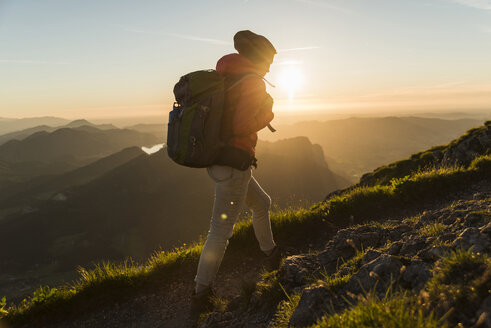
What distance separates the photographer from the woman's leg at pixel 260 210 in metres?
4.39

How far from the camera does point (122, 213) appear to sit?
5325 inches

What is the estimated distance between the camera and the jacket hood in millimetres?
3551

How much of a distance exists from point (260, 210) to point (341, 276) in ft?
5.21

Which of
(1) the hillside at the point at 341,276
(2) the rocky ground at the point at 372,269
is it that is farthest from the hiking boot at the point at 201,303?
(2) the rocky ground at the point at 372,269

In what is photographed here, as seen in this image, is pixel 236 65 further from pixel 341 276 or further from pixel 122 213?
pixel 122 213

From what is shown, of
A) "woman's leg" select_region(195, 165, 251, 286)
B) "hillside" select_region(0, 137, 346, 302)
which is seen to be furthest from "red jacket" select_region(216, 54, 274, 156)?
"hillside" select_region(0, 137, 346, 302)

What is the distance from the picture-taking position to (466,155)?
10570 millimetres

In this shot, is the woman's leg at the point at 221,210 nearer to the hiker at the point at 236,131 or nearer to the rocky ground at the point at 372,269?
the hiker at the point at 236,131

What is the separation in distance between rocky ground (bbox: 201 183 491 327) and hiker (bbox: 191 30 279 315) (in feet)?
2.46

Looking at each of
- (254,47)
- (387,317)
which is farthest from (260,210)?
(387,317)

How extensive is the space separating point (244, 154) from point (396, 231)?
9.40ft

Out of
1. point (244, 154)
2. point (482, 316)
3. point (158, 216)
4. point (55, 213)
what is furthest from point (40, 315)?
point (55, 213)

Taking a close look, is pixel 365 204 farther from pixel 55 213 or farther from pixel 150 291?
pixel 55 213

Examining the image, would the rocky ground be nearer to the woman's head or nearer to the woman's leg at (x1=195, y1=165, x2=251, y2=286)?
the woman's leg at (x1=195, y1=165, x2=251, y2=286)
